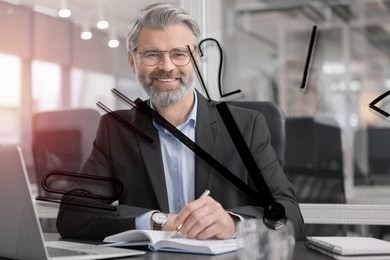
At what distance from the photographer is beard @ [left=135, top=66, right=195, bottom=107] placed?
1875mm

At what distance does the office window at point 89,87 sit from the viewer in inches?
84.5

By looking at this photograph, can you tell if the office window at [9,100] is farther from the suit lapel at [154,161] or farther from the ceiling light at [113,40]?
the suit lapel at [154,161]

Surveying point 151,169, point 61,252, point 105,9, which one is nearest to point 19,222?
point 61,252

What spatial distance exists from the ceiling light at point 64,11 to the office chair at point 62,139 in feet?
1.06

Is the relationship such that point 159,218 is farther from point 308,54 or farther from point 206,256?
point 308,54

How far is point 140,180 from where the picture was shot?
195 cm

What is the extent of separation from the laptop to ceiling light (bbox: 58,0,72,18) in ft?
3.82

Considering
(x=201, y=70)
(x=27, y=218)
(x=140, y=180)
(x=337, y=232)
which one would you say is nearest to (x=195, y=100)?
(x=201, y=70)

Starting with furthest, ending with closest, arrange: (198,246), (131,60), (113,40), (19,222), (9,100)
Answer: (9,100)
(113,40)
(131,60)
(198,246)
(19,222)

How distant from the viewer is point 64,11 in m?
2.27

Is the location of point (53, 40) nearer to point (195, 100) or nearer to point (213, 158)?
point (195, 100)

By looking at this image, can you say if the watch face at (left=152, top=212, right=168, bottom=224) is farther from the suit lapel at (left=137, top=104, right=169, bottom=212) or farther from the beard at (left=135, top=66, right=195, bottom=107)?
the beard at (left=135, top=66, right=195, bottom=107)

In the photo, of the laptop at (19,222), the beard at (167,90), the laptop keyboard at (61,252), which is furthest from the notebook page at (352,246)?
the beard at (167,90)

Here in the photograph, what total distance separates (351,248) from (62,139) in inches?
50.5
